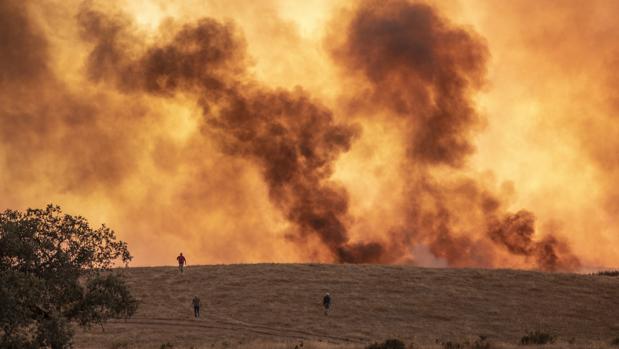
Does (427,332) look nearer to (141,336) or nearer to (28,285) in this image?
(141,336)

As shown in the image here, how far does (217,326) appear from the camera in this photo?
55.1 metres

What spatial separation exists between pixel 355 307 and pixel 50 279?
112 feet

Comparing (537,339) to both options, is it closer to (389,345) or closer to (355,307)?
(389,345)

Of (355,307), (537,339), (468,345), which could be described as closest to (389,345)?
(468,345)

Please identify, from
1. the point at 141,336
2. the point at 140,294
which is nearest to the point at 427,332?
the point at 141,336

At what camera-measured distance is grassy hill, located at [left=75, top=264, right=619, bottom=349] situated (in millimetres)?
50969

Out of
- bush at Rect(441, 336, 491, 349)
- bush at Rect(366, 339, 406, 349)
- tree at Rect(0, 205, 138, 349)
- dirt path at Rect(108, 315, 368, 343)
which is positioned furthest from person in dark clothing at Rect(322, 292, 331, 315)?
tree at Rect(0, 205, 138, 349)

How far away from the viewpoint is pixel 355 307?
62438 millimetres

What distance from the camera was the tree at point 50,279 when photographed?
31672 millimetres

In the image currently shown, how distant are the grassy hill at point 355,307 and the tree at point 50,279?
12.4 metres

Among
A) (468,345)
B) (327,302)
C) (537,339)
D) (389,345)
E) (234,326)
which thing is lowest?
(389,345)

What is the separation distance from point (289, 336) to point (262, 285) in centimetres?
2037

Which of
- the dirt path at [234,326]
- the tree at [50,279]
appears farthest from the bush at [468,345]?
the tree at [50,279]

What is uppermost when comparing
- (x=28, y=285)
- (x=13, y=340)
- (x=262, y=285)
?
(x=262, y=285)
